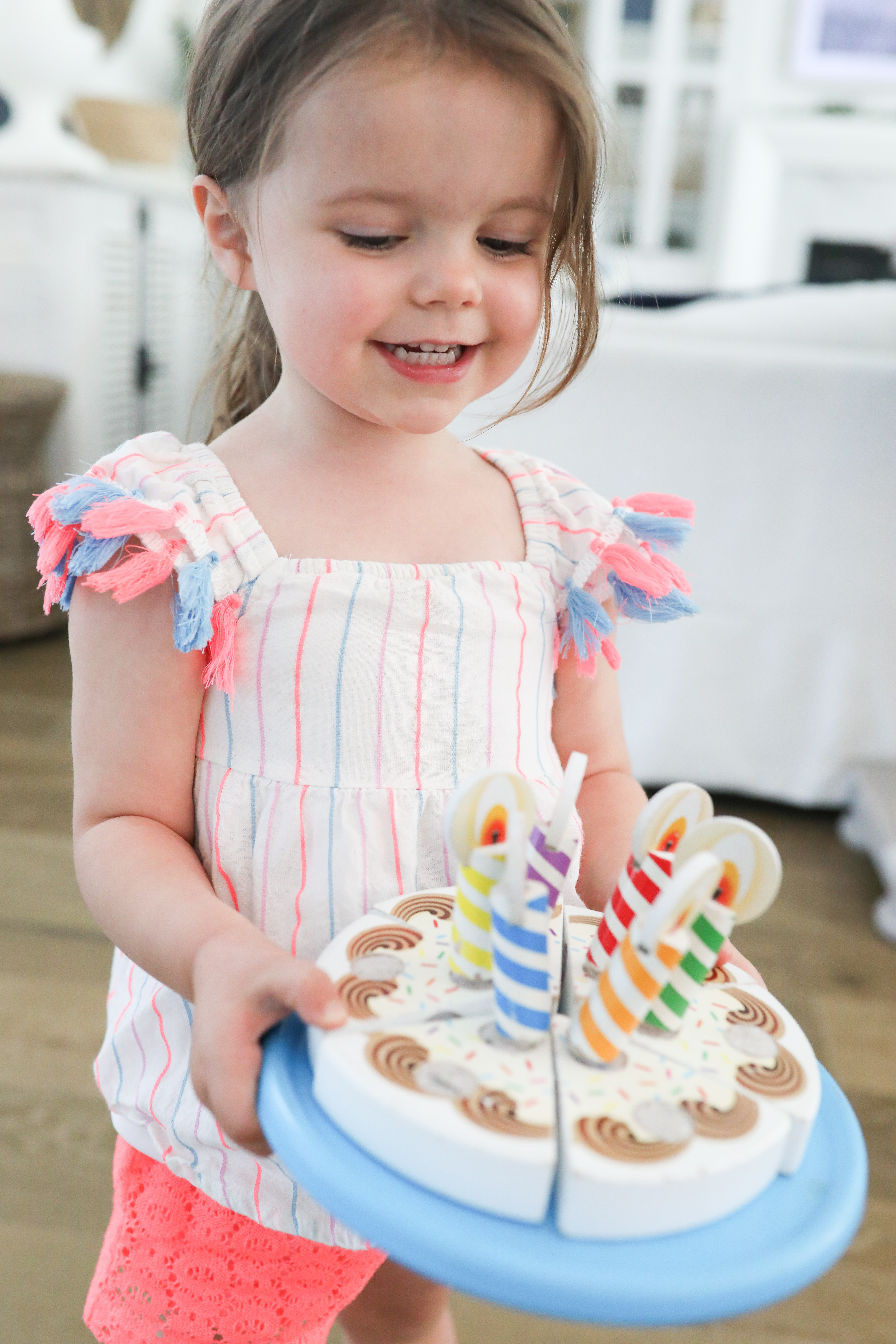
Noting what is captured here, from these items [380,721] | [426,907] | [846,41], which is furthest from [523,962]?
[846,41]

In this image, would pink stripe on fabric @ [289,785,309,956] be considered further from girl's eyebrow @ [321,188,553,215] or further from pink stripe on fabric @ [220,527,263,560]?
girl's eyebrow @ [321,188,553,215]

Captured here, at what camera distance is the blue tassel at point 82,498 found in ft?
1.79

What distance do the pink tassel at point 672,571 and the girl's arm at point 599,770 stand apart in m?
0.04

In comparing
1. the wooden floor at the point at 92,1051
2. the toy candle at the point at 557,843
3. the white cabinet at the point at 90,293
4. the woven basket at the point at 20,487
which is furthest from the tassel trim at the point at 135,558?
the woven basket at the point at 20,487

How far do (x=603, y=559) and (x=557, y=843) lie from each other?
26 cm

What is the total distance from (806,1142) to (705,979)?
0.22 ft

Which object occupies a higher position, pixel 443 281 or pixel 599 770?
pixel 443 281

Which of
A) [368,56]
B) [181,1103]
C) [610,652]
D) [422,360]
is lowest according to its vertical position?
[181,1103]

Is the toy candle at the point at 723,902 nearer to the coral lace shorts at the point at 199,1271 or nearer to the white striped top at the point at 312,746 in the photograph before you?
the white striped top at the point at 312,746

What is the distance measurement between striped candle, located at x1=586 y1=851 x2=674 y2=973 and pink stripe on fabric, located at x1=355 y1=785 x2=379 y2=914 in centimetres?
14

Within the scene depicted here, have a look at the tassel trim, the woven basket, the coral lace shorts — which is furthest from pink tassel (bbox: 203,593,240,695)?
the woven basket

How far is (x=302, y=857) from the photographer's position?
0.57 metres

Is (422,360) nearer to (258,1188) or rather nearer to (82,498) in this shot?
(82,498)

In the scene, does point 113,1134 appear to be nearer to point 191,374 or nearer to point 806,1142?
point 806,1142
